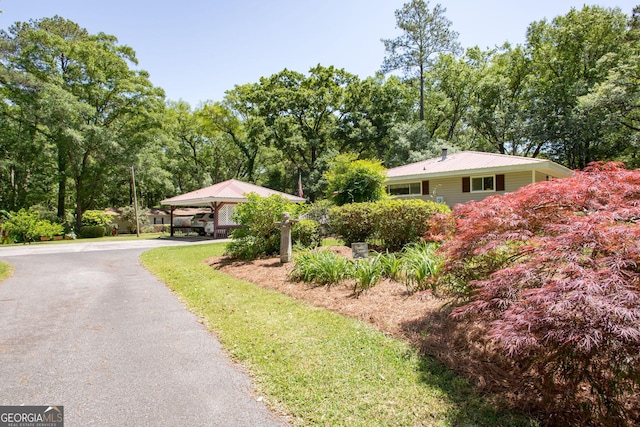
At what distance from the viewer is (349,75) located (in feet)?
108

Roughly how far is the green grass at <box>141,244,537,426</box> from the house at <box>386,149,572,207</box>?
1270 centimetres

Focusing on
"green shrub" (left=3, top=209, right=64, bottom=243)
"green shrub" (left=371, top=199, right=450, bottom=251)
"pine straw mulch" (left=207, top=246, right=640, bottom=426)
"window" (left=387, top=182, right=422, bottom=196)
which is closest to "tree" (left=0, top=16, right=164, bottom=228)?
"green shrub" (left=3, top=209, right=64, bottom=243)

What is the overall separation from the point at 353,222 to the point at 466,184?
10.2 m

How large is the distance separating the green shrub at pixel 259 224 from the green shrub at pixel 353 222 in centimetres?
140

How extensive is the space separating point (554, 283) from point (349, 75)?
33542mm

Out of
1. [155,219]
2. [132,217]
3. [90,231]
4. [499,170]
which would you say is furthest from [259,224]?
[155,219]

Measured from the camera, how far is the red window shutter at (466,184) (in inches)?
687

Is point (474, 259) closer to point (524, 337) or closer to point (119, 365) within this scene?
point (524, 337)

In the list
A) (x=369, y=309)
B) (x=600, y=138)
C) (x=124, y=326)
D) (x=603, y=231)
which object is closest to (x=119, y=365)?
(x=124, y=326)

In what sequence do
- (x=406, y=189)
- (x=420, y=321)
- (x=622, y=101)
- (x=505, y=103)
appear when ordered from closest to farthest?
(x=420, y=321) < (x=622, y=101) < (x=406, y=189) < (x=505, y=103)

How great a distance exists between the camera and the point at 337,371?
3291 millimetres

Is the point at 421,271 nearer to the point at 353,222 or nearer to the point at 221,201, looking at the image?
the point at 353,222

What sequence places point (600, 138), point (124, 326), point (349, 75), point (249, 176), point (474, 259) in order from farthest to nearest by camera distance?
point (249, 176) < point (349, 75) < point (600, 138) < point (124, 326) < point (474, 259)

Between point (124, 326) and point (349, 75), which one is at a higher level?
point (349, 75)
